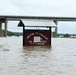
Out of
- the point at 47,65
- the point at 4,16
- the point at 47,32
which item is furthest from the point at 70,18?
the point at 47,65

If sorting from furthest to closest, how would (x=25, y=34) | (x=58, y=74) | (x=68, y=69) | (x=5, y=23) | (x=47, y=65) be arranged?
1. (x=5, y=23)
2. (x=25, y=34)
3. (x=47, y=65)
4. (x=68, y=69)
5. (x=58, y=74)

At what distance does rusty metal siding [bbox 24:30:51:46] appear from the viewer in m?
36.6

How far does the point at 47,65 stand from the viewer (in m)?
18.1

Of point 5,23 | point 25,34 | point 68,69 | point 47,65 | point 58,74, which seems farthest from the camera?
point 5,23

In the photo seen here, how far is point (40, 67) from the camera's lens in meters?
17.3

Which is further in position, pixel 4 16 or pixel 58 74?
pixel 4 16

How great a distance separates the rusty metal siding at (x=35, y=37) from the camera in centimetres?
3662

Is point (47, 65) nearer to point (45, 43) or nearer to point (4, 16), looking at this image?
point (45, 43)

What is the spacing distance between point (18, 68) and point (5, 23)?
109 metres

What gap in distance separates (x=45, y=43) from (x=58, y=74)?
72.9ft

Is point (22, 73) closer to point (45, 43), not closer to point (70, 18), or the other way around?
point (45, 43)

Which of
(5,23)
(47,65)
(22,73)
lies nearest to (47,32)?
(47,65)

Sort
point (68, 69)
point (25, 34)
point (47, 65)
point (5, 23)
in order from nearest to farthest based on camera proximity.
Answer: point (68, 69), point (47, 65), point (25, 34), point (5, 23)

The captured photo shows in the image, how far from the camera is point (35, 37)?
36625 mm
